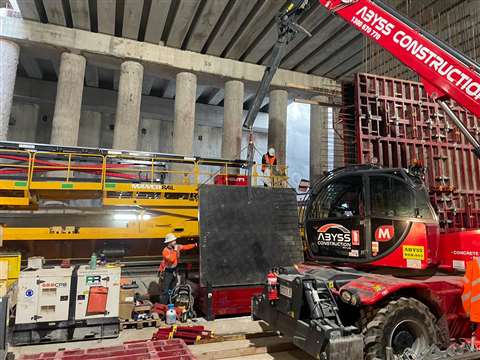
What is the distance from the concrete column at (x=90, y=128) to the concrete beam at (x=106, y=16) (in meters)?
8.58

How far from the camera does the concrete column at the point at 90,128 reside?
864 inches

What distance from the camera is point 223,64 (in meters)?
16.5

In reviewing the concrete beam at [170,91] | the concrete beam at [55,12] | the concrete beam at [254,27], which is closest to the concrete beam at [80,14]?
the concrete beam at [55,12]

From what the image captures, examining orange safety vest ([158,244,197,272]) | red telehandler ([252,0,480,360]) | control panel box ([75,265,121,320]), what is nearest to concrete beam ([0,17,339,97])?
orange safety vest ([158,244,197,272])

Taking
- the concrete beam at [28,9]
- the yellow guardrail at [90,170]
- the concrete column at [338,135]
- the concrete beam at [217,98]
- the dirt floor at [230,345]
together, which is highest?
the concrete beam at [217,98]

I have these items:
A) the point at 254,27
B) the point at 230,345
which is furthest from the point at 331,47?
the point at 230,345

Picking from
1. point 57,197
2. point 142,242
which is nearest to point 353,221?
point 142,242

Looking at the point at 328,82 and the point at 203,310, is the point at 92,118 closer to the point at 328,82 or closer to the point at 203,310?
the point at 328,82

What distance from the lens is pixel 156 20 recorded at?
46.1ft

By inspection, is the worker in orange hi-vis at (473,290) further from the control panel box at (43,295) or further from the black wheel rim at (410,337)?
the control panel box at (43,295)

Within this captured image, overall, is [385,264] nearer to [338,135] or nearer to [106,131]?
[338,135]

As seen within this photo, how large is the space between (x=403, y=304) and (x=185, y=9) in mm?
13163

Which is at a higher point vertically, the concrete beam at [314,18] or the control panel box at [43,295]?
the concrete beam at [314,18]

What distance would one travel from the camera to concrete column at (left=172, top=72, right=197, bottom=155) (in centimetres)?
1539
